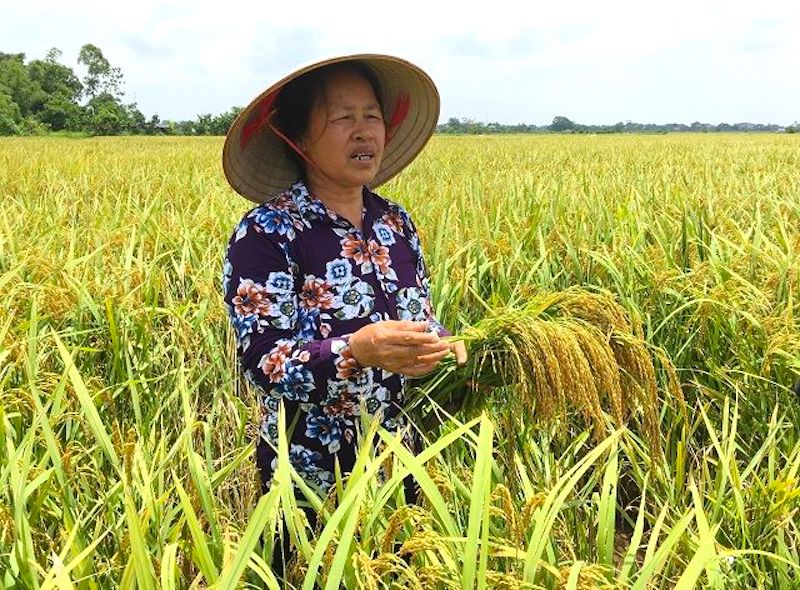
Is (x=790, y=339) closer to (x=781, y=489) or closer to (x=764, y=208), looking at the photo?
(x=781, y=489)

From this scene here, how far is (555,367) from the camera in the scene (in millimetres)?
1207

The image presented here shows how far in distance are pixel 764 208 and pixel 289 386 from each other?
11.2ft

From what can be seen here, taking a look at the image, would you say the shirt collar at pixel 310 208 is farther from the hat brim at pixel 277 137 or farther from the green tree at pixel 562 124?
the green tree at pixel 562 124

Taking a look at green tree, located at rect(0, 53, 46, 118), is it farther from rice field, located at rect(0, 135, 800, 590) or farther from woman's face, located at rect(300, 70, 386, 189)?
woman's face, located at rect(300, 70, 386, 189)

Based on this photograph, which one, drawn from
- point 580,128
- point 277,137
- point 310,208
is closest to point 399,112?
point 277,137

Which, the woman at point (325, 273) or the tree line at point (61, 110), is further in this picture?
the tree line at point (61, 110)

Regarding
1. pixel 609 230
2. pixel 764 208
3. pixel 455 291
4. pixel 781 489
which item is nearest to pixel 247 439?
pixel 455 291

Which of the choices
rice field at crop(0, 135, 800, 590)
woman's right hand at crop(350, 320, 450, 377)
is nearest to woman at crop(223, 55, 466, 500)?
woman's right hand at crop(350, 320, 450, 377)

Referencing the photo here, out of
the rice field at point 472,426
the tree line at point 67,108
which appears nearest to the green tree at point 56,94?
the tree line at point 67,108

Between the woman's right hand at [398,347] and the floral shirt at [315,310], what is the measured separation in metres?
0.04

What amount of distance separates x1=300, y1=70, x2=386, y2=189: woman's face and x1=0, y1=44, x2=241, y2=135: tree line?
39367mm

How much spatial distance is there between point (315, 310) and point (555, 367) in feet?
1.59

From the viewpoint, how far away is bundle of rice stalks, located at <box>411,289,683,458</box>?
1227 millimetres

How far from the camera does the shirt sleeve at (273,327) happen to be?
1.28 metres
